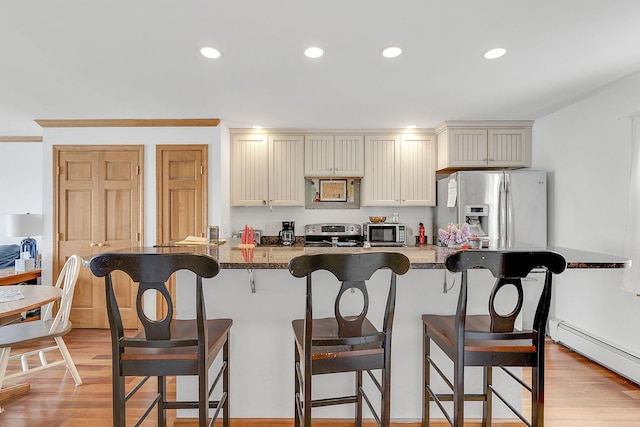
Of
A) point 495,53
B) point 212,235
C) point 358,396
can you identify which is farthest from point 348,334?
point 495,53

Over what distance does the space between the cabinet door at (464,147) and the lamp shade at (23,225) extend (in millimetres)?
4638

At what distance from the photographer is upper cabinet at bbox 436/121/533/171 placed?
12.3 ft

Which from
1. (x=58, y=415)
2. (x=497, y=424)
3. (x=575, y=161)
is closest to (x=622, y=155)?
(x=575, y=161)

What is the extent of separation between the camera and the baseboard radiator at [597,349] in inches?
98.1

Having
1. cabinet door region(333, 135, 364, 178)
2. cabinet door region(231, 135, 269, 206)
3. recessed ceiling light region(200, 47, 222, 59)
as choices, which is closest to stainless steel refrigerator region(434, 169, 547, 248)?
cabinet door region(333, 135, 364, 178)

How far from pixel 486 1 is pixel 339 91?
4.41 feet

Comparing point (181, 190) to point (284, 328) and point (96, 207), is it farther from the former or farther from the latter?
point (284, 328)

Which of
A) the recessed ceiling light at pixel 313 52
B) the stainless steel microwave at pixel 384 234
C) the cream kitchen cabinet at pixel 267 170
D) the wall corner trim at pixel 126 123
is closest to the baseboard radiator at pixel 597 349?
the stainless steel microwave at pixel 384 234

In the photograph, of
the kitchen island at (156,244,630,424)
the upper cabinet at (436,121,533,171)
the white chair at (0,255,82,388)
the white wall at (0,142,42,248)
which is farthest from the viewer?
the white wall at (0,142,42,248)

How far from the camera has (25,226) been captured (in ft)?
11.5

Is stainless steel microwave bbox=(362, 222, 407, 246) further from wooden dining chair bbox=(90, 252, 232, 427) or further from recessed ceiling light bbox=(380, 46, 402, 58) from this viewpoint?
wooden dining chair bbox=(90, 252, 232, 427)

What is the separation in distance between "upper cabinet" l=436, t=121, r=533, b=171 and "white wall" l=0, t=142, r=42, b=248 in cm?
539

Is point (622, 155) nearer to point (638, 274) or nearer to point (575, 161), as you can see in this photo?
point (575, 161)

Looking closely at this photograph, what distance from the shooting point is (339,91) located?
9.15 feet
